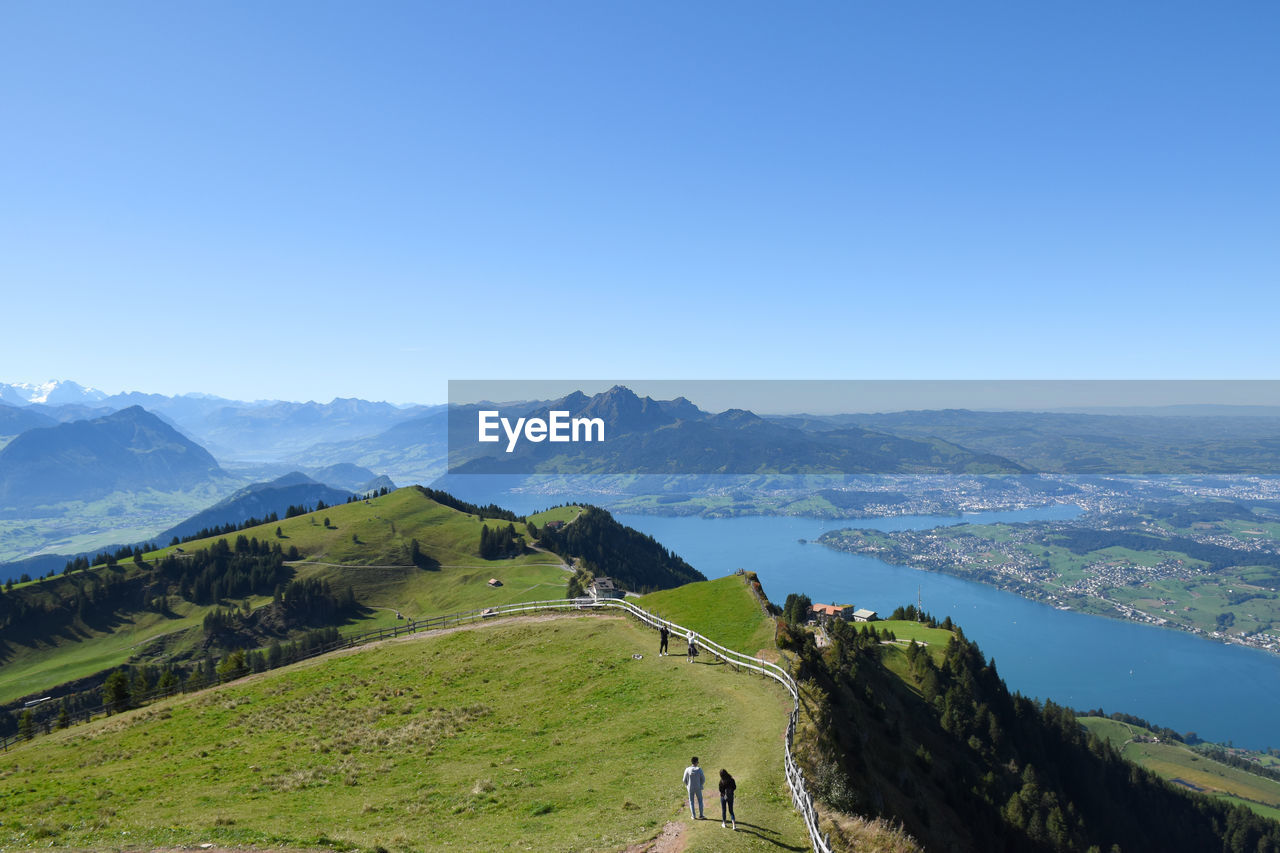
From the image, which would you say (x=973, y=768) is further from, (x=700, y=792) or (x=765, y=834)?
(x=700, y=792)

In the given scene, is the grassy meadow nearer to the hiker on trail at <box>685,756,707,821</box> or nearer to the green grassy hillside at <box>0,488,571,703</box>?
the green grassy hillside at <box>0,488,571,703</box>

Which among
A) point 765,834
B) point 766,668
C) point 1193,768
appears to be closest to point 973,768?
point 766,668

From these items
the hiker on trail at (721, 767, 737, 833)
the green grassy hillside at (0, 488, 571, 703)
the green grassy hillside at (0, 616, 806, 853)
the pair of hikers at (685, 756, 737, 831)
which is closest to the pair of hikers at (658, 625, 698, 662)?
the green grassy hillside at (0, 616, 806, 853)

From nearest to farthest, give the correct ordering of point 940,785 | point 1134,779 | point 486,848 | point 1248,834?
point 486,848 → point 940,785 → point 1134,779 → point 1248,834

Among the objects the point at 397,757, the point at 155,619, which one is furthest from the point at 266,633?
the point at 397,757

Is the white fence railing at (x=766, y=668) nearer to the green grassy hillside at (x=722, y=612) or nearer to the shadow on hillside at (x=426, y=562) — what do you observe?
the green grassy hillside at (x=722, y=612)

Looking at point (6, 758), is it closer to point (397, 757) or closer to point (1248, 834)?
point (397, 757)

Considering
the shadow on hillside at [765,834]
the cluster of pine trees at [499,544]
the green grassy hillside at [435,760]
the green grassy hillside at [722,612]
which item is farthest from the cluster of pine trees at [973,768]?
the cluster of pine trees at [499,544]
